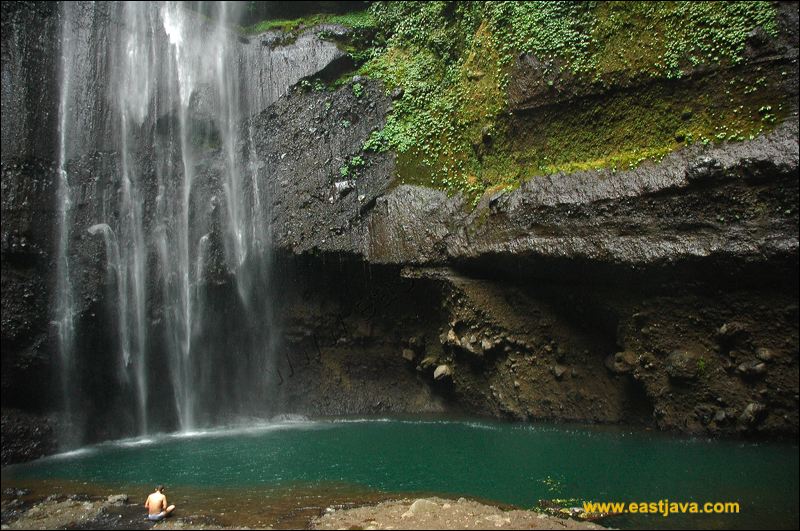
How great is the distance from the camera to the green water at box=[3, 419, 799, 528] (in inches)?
254

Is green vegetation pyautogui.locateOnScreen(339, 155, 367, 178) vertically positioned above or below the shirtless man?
above

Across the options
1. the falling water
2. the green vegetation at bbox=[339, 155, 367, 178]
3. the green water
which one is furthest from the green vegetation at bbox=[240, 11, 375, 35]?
the green water

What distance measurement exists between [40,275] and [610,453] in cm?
1195

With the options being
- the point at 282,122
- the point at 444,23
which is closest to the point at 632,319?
the point at 444,23

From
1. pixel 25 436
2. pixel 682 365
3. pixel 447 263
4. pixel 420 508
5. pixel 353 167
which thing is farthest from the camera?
pixel 353 167

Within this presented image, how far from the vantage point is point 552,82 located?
1066 centimetres

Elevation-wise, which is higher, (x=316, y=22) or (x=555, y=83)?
(x=316, y=22)

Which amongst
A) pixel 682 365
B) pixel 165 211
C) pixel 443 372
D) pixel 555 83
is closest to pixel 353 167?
pixel 165 211

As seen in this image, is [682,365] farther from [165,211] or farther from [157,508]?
[165,211]

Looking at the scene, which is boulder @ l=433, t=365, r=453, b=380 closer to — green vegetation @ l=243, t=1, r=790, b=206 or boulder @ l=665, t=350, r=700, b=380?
green vegetation @ l=243, t=1, r=790, b=206

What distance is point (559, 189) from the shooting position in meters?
9.94

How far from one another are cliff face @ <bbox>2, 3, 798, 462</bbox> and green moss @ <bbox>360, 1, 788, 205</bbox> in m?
0.18

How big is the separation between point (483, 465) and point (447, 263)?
4.38 meters

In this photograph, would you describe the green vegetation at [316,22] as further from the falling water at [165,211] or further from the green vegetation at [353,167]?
the green vegetation at [353,167]
